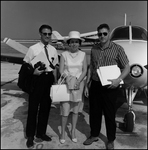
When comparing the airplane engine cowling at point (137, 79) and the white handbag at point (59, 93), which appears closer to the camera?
the white handbag at point (59, 93)

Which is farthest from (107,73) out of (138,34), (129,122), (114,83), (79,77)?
(138,34)

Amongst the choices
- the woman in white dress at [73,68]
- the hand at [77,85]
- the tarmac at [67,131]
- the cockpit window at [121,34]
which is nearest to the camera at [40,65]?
the woman in white dress at [73,68]

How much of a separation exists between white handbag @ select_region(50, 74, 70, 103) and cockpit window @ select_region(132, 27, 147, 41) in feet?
9.29

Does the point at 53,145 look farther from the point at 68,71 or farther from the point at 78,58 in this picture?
the point at 78,58

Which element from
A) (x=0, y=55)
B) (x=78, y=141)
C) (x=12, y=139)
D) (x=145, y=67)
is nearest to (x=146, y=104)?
(x=145, y=67)

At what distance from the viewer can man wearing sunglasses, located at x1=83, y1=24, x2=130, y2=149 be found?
2.79m

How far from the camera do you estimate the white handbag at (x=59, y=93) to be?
2.81 meters

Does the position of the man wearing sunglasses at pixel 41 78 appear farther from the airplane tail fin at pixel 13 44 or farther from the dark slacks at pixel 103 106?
the airplane tail fin at pixel 13 44

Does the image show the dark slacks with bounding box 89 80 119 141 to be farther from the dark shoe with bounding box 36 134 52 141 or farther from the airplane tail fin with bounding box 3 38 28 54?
the airplane tail fin with bounding box 3 38 28 54

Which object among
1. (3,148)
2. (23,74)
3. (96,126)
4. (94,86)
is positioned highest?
(23,74)

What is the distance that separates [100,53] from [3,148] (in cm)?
250

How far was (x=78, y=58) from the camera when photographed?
2936 mm

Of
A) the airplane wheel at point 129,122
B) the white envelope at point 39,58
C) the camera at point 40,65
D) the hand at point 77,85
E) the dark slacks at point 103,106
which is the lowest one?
the airplane wheel at point 129,122

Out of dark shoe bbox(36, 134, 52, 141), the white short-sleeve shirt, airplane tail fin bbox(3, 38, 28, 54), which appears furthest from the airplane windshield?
dark shoe bbox(36, 134, 52, 141)
